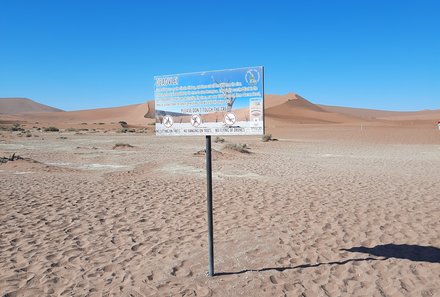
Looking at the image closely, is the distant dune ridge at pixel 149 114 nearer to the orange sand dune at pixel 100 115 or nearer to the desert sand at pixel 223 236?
the orange sand dune at pixel 100 115

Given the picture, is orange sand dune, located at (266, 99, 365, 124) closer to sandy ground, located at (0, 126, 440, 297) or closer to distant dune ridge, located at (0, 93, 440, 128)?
distant dune ridge, located at (0, 93, 440, 128)

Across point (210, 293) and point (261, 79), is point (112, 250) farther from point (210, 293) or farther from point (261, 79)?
point (261, 79)

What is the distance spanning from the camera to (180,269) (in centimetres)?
486

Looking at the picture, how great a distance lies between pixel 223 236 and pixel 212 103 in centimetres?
278

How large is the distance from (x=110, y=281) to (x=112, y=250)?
1.05 metres

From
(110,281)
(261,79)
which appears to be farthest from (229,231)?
(261,79)

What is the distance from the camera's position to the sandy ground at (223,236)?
14.7 feet

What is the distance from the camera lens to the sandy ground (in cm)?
448

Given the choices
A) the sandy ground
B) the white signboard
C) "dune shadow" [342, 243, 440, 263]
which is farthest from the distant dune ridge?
the white signboard

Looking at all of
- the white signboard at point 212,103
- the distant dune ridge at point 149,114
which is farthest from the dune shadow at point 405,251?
the distant dune ridge at point 149,114

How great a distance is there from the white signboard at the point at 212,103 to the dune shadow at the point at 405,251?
2755 millimetres

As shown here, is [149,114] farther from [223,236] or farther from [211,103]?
[211,103]

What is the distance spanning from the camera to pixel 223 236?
6.20 metres

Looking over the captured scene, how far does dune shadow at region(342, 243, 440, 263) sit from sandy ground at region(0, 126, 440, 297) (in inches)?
0.6
